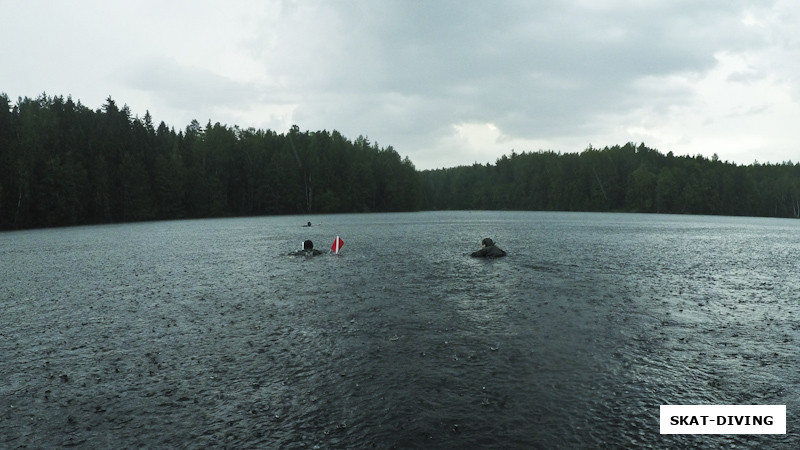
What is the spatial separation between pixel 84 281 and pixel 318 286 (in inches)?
638

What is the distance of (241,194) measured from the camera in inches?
6688

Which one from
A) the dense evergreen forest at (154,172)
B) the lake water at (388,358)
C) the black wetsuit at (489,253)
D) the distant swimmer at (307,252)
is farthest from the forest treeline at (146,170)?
the black wetsuit at (489,253)

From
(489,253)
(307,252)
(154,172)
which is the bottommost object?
(307,252)

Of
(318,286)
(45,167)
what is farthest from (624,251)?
(45,167)

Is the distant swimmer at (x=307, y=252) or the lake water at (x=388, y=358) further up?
the distant swimmer at (x=307, y=252)

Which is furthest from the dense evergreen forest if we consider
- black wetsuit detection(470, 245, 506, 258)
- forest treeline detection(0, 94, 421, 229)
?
black wetsuit detection(470, 245, 506, 258)

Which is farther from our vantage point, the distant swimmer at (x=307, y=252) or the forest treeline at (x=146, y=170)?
the forest treeline at (x=146, y=170)

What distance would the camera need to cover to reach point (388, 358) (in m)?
15.4

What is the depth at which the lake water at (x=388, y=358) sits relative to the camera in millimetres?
10562

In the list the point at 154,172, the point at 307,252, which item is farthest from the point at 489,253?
the point at 154,172

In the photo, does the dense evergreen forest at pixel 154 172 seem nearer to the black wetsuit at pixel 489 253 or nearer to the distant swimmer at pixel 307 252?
the distant swimmer at pixel 307 252

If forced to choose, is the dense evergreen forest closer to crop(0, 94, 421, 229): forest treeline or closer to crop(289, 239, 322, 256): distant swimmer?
crop(0, 94, 421, 229): forest treeline

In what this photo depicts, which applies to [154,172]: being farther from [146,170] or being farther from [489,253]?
[489,253]

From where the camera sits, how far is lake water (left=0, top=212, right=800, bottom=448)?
1056 cm
